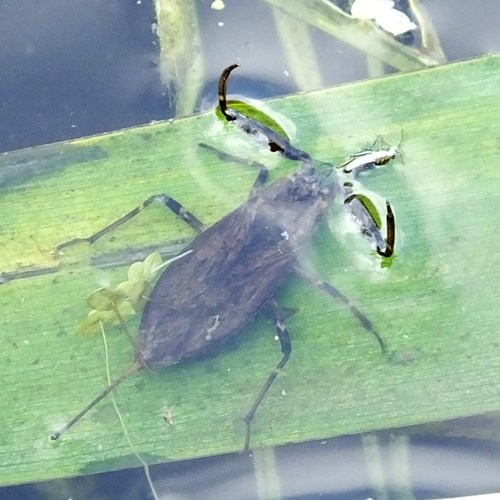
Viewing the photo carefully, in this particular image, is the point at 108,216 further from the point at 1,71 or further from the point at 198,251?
the point at 1,71

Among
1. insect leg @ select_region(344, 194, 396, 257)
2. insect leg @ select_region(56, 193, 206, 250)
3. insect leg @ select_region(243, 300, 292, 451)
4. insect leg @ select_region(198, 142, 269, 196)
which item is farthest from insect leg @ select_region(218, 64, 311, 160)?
insect leg @ select_region(243, 300, 292, 451)

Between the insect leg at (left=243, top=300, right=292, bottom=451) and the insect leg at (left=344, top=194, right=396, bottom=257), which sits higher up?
the insect leg at (left=344, top=194, right=396, bottom=257)

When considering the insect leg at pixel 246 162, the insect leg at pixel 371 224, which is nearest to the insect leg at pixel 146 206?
the insect leg at pixel 246 162

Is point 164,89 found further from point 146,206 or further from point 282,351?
point 282,351

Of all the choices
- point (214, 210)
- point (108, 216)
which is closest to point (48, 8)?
point (108, 216)

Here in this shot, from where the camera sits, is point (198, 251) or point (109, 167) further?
point (109, 167)

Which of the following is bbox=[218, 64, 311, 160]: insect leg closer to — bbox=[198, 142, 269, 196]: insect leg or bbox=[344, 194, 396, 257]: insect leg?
bbox=[198, 142, 269, 196]: insect leg
